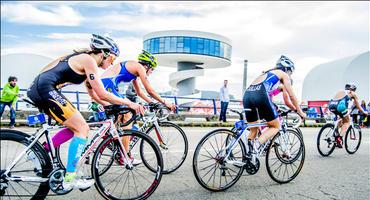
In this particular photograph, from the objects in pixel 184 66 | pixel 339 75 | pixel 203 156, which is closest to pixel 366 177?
pixel 203 156

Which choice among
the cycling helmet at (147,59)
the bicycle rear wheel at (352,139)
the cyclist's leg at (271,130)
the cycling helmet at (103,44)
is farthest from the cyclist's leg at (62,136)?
the bicycle rear wheel at (352,139)

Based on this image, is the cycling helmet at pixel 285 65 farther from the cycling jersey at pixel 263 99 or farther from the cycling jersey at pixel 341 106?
the cycling jersey at pixel 341 106

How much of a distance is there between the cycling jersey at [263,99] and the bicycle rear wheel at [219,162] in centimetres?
76

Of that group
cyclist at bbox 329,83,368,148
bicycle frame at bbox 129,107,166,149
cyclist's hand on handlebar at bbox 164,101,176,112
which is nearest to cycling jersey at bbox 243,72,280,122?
cyclist's hand on handlebar at bbox 164,101,176,112

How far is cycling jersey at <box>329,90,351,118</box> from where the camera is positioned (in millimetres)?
7381

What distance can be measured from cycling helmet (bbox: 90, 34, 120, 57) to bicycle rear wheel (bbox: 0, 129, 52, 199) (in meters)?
1.23

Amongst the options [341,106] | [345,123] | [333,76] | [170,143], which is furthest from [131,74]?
[333,76]

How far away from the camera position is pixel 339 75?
60.2 m

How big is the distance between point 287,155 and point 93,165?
312 centimetres

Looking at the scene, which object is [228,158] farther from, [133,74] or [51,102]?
[51,102]

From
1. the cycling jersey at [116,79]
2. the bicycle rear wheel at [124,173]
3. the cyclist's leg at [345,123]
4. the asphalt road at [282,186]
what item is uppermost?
the cycling jersey at [116,79]

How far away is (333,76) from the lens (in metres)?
62.3

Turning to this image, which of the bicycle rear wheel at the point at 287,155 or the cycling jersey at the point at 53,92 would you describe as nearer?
the cycling jersey at the point at 53,92

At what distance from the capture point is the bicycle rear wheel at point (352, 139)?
739 cm
